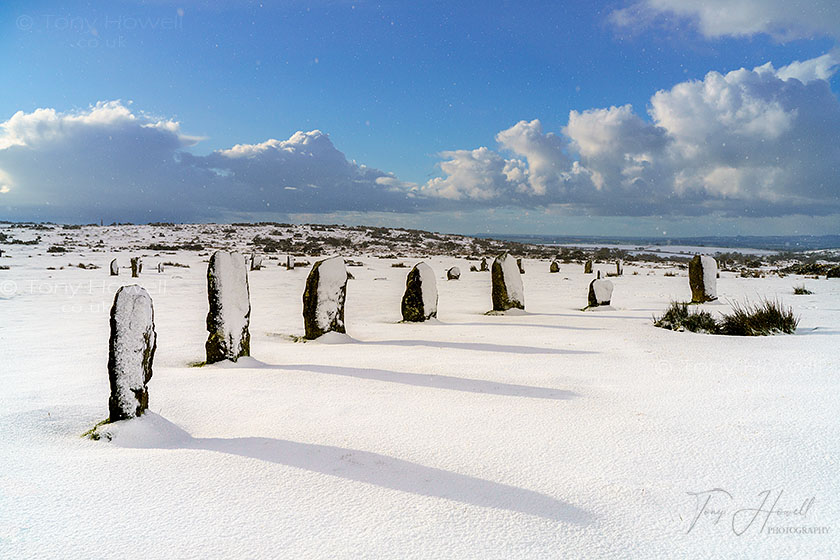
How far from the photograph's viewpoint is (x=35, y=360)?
5.57m

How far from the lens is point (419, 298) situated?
9.00 m

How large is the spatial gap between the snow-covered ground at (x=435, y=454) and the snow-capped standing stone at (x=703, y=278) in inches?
235

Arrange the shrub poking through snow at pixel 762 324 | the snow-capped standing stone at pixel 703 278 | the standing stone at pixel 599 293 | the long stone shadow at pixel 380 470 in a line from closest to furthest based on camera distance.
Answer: the long stone shadow at pixel 380 470 < the shrub poking through snow at pixel 762 324 < the standing stone at pixel 599 293 < the snow-capped standing stone at pixel 703 278

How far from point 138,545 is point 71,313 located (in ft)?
32.4

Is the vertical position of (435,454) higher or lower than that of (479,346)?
higher

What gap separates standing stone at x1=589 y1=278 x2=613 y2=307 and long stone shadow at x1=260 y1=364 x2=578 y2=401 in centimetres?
748

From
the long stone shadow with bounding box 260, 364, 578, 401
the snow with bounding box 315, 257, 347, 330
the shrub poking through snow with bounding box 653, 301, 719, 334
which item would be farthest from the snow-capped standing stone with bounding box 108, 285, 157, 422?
the shrub poking through snow with bounding box 653, 301, 719, 334

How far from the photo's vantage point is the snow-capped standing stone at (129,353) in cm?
331

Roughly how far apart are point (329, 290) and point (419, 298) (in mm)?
2031

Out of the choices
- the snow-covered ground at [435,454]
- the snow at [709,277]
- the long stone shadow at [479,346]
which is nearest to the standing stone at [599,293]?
the snow at [709,277]

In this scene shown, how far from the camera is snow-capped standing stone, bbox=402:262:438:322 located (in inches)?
355

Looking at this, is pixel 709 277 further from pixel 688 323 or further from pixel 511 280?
pixel 688 323

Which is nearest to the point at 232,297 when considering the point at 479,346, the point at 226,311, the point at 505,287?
the point at 226,311

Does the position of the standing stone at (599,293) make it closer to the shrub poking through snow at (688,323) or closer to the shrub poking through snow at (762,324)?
the shrub poking through snow at (688,323)
